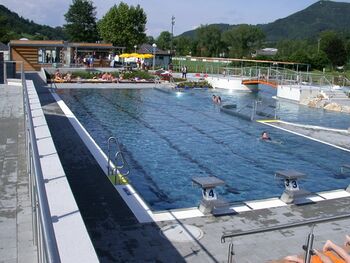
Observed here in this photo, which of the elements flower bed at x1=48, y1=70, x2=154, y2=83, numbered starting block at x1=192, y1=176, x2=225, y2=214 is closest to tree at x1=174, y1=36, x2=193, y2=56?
flower bed at x1=48, y1=70, x2=154, y2=83

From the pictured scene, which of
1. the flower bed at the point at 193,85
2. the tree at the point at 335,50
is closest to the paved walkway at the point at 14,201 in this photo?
the flower bed at the point at 193,85

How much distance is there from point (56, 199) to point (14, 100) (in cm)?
1480

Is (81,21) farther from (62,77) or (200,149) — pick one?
(200,149)

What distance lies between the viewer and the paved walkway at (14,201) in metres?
4.86

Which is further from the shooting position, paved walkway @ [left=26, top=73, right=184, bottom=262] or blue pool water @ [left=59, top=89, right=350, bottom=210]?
blue pool water @ [left=59, top=89, right=350, bottom=210]

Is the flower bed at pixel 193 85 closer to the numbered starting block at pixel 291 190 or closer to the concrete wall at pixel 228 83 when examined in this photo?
the concrete wall at pixel 228 83

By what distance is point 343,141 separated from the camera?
1602cm

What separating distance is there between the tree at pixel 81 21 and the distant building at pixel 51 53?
3519 cm

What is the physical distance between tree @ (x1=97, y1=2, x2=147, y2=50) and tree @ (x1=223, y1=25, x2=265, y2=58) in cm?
5223

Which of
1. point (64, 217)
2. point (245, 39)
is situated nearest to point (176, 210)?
point (64, 217)

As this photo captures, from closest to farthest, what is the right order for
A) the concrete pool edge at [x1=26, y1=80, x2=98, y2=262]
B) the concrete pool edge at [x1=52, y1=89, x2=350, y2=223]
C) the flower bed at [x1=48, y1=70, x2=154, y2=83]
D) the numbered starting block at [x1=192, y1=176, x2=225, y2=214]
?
the concrete pool edge at [x1=26, y1=80, x2=98, y2=262] → the concrete pool edge at [x1=52, y1=89, x2=350, y2=223] → the numbered starting block at [x1=192, y1=176, x2=225, y2=214] → the flower bed at [x1=48, y1=70, x2=154, y2=83]

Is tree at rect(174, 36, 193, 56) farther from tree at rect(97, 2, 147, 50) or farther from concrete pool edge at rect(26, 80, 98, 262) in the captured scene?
concrete pool edge at rect(26, 80, 98, 262)

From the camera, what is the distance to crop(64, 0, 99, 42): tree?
3423 inches

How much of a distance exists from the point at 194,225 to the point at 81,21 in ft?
282
